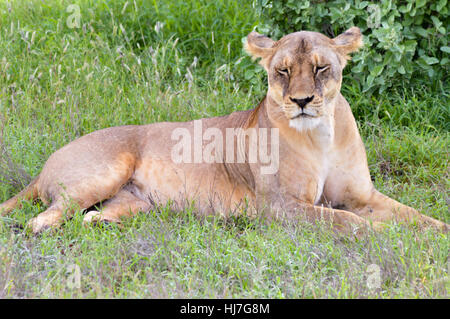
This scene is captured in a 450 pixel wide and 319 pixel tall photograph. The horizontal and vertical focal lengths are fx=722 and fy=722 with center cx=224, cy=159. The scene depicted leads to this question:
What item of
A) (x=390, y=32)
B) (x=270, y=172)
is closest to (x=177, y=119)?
(x=270, y=172)

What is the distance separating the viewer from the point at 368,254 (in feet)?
10.3

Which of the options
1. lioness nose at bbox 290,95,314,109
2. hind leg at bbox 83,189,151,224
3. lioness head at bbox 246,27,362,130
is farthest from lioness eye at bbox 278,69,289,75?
hind leg at bbox 83,189,151,224

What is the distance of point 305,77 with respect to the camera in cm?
355

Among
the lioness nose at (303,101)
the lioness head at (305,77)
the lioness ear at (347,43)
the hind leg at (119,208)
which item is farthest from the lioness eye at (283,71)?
the hind leg at (119,208)

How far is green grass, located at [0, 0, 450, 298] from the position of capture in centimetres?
297

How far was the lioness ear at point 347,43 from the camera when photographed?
383 cm

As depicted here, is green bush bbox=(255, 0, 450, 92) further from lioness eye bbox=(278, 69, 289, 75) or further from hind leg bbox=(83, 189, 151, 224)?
hind leg bbox=(83, 189, 151, 224)

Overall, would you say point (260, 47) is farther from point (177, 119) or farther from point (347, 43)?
point (177, 119)

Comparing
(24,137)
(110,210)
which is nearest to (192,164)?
(110,210)

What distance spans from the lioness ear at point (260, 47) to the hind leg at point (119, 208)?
41.6 inches

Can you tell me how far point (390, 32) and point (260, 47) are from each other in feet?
3.98

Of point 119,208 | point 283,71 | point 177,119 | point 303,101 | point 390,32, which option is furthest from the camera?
point 177,119

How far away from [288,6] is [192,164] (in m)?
1.62
